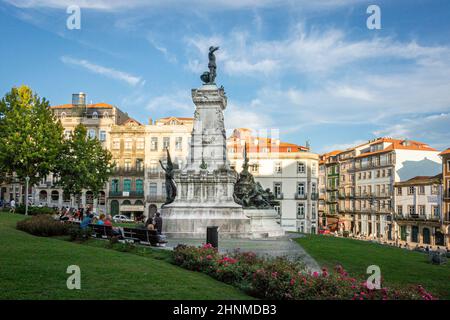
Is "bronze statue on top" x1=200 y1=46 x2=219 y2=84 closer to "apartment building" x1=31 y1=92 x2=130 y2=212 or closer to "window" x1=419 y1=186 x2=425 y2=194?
"apartment building" x1=31 y1=92 x2=130 y2=212

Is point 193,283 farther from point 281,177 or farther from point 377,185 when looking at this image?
point 377,185

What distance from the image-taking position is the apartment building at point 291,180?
6562 cm

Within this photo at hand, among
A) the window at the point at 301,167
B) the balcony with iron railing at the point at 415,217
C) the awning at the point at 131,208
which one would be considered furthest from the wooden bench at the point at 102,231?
the balcony with iron railing at the point at 415,217

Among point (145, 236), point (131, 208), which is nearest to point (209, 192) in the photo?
point (145, 236)

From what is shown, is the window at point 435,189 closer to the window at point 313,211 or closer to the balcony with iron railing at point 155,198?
the window at point 313,211

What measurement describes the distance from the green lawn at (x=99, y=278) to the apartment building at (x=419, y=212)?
174ft

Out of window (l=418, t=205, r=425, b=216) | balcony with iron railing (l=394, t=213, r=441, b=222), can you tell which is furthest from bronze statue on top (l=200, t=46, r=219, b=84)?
window (l=418, t=205, r=425, b=216)

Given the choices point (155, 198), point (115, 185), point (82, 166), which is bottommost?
point (155, 198)

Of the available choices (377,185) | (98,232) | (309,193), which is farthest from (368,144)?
(98,232)

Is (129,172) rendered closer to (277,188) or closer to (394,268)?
(277,188)

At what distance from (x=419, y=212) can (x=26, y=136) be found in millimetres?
49708

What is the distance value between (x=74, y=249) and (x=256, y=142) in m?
56.0

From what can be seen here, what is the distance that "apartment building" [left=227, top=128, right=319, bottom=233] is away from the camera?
215ft

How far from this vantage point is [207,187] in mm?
24812
